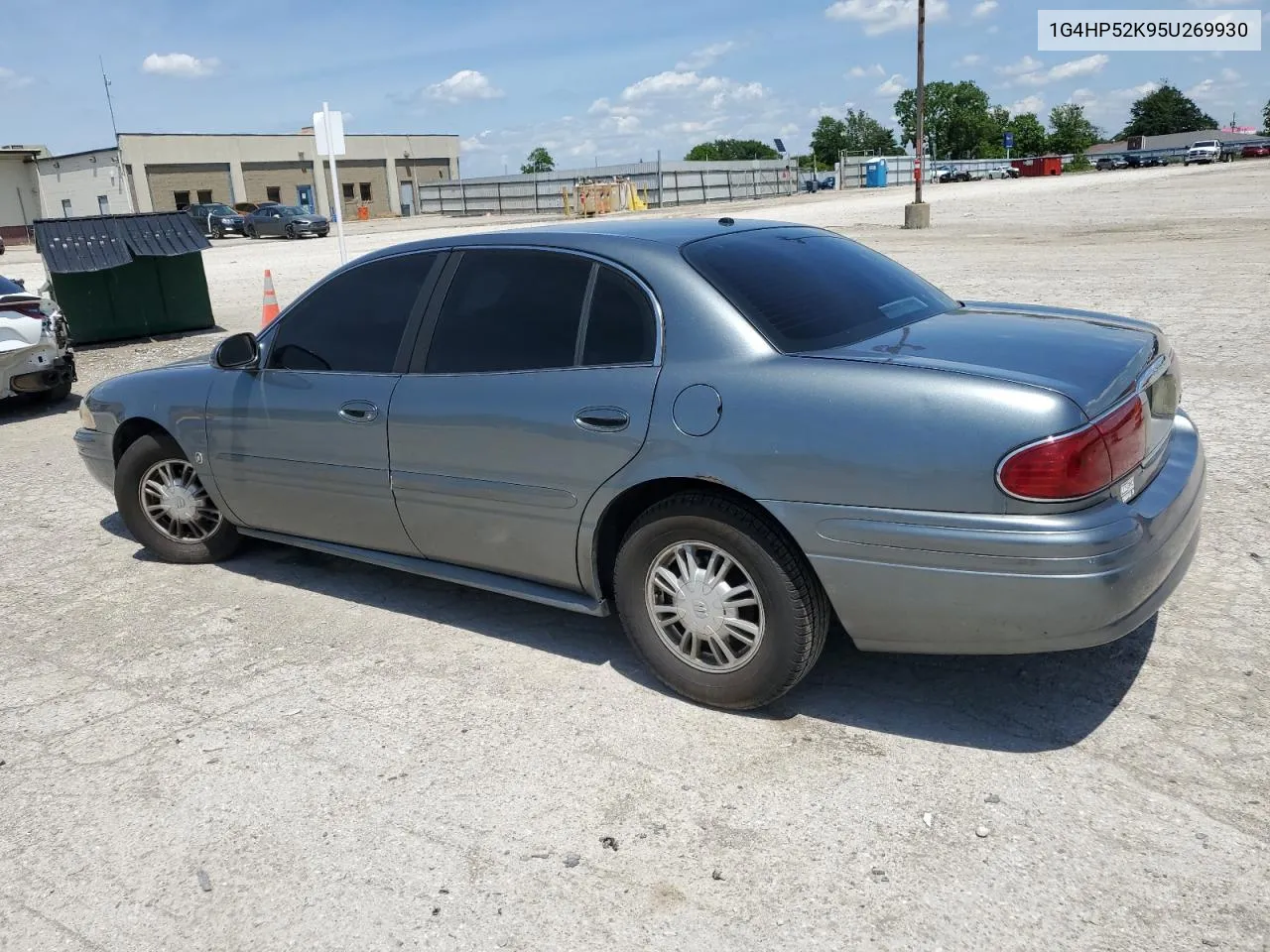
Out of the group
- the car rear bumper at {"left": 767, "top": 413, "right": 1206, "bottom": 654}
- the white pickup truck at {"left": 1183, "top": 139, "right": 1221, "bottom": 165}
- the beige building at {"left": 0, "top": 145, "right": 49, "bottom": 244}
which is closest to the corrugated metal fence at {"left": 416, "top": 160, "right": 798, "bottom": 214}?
the beige building at {"left": 0, "top": 145, "right": 49, "bottom": 244}

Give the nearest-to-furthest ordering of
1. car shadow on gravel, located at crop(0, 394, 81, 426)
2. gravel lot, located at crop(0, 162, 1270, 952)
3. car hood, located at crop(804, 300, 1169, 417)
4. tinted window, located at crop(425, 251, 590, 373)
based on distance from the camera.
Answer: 1. gravel lot, located at crop(0, 162, 1270, 952)
2. car hood, located at crop(804, 300, 1169, 417)
3. tinted window, located at crop(425, 251, 590, 373)
4. car shadow on gravel, located at crop(0, 394, 81, 426)

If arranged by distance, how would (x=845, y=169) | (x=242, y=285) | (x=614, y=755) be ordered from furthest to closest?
(x=845, y=169), (x=242, y=285), (x=614, y=755)

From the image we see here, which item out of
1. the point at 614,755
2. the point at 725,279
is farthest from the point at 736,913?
the point at 725,279

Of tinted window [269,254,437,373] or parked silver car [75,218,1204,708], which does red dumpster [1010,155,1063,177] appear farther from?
tinted window [269,254,437,373]

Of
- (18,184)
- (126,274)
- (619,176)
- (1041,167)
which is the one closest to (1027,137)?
(1041,167)

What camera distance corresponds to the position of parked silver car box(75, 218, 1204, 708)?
3043 millimetres

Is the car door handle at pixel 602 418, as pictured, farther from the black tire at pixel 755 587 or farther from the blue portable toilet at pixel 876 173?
the blue portable toilet at pixel 876 173

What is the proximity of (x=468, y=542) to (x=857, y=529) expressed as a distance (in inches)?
64.2

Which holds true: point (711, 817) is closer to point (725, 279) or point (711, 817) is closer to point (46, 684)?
point (725, 279)

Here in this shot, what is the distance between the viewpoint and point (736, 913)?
8.73 ft

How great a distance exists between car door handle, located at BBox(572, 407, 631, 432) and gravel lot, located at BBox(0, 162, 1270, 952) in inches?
37.7

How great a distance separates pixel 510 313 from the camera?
13.4 feet

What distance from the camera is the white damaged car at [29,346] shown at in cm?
932

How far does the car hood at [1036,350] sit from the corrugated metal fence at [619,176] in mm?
48399
